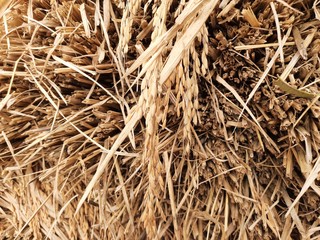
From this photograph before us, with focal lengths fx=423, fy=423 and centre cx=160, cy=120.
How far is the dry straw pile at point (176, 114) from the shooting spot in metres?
0.51

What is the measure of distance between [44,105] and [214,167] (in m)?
0.27

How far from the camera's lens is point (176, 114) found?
1.80 feet

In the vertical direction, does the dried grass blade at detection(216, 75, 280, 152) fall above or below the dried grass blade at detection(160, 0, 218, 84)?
below

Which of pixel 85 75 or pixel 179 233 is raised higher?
pixel 85 75

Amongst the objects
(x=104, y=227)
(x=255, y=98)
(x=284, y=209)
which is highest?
(x=255, y=98)

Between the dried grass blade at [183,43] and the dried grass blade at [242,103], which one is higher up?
the dried grass blade at [183,43]

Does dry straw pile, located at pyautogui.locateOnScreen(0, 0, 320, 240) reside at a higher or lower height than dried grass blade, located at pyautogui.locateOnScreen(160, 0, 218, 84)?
lower

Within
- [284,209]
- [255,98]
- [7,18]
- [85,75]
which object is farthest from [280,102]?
[7,18]

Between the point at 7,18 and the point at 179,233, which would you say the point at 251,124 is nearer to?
the point at 179,233

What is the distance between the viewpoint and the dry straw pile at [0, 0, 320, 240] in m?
0.51

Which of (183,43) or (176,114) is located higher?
(183,43)

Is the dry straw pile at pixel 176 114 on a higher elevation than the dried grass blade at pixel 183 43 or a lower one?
lower

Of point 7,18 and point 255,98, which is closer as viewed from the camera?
point 255,98

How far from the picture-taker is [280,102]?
52cm
